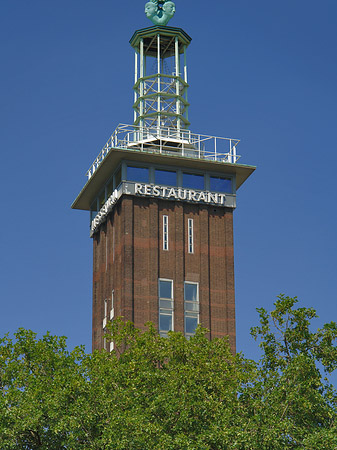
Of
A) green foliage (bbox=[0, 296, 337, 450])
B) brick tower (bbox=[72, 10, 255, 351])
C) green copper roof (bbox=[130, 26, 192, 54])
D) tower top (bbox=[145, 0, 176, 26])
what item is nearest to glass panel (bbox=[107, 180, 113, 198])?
brick tower (bbox=[72, 10, 255, 351])

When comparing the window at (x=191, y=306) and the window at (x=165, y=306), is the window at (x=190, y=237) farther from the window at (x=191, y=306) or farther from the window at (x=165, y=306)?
the window at (x=165, y=306)

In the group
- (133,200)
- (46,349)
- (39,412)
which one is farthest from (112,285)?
(39,412)

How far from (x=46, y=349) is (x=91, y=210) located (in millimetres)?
36483

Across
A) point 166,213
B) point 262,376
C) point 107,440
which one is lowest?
point 107,440

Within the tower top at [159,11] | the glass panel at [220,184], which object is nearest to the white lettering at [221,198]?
the glass panel at [220,184]

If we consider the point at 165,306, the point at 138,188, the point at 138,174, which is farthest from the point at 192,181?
the point at 165,306

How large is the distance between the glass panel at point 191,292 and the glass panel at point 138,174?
9.08 m

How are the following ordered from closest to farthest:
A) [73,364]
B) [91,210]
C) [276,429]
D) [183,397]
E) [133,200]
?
[276,429], [183,397], [73,364], [133,200], [91,210]

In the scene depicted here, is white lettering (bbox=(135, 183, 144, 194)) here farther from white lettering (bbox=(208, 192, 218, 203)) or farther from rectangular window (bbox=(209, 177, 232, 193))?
rectangular window (bbox=(209, 177, 232, 193))

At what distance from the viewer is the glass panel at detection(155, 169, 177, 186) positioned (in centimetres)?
8819

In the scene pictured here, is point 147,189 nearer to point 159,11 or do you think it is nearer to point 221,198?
point 221,198

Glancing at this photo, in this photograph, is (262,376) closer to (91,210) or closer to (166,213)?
(166,213)

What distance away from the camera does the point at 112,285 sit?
88312mm

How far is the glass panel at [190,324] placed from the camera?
280 feet
